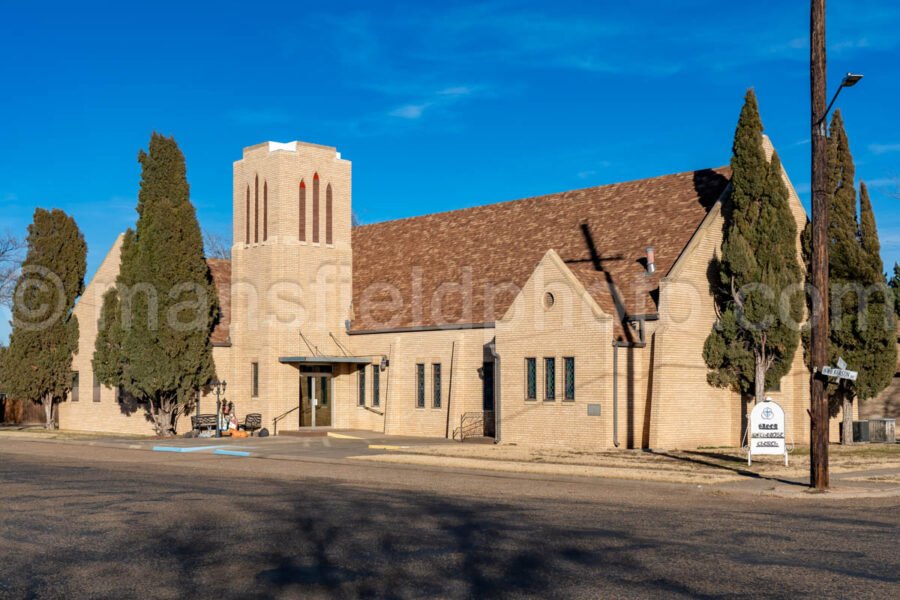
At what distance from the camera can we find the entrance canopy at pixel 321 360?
35531 mm

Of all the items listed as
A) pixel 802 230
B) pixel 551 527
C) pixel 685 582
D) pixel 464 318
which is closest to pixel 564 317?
pixel 464 318

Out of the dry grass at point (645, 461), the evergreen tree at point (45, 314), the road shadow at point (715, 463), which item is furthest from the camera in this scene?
the evergreen tree at point (45, 314)

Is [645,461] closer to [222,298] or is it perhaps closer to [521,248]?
[521,248]

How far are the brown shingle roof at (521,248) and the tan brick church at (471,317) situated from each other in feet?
0.24

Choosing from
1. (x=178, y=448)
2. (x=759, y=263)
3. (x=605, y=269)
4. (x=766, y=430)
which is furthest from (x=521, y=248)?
(x=766, y=430)

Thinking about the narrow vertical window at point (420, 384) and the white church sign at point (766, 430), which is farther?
the narrow vertical window at point (420, 384)

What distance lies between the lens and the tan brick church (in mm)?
28375

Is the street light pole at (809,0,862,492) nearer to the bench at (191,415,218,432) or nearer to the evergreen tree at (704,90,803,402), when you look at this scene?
the evergreen tree at (704,90,803,402)

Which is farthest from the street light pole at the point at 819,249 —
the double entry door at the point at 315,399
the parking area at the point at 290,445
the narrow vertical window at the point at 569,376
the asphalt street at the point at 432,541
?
the double entry door at the point at 315,399

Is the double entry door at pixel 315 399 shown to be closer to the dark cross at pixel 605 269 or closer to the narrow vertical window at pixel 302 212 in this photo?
the narrow vertical window at pixel 302 212

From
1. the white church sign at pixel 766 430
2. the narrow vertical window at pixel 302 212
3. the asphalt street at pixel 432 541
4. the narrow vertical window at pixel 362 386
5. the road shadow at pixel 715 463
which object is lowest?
the road shadow at pixel 715 463

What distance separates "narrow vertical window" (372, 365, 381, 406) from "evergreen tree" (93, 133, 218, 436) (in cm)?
598

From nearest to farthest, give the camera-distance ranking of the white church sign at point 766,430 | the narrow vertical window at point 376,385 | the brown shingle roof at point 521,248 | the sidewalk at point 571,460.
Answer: the sidewalk at point 571,460, the white church sign at point 766,430, the brown shingle roof at point 521,248, the narrow vertical window at point 376,385

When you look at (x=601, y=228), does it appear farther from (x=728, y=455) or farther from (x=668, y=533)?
(x=668, y=533)
